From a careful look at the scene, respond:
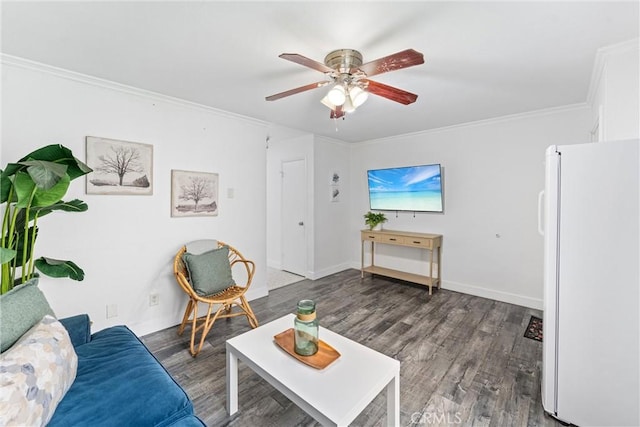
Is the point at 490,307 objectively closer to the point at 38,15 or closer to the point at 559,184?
the point at 559,184

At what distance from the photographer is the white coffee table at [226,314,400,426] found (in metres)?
1.25

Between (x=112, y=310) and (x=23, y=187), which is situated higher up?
(x=23, y=187)

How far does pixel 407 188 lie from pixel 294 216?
197 cm

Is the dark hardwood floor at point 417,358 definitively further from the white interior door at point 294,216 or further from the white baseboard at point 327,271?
the white interior door at point 294,216

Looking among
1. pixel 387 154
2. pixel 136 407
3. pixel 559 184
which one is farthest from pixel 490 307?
pixel 136 407

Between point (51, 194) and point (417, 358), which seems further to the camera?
point (417, 358)

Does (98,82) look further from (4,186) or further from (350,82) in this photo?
(350,82)

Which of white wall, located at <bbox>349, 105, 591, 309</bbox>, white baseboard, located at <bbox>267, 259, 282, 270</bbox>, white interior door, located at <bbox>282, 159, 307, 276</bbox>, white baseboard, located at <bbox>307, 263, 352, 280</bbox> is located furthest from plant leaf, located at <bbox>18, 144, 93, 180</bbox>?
white wall, located at <bbox>349, 105, 591, 309</bbox>

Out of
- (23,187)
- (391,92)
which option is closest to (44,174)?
(23,187)

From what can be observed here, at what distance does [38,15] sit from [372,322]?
11.4ft

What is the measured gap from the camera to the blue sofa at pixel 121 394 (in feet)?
3.78

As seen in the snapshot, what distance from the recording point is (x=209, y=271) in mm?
2727

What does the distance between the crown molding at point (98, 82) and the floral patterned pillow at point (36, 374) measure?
6.47ft

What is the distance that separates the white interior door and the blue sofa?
10.8 ft
